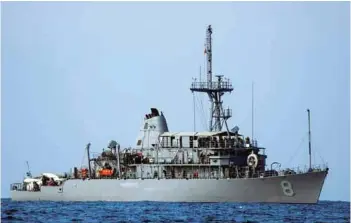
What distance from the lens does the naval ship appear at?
85.1m

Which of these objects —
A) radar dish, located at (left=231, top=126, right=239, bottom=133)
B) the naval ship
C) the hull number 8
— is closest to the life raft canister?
the naval ship

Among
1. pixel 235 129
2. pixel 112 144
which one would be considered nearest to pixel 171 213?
pixel 235 129

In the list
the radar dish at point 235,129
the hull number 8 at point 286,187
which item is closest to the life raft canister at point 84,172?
the radar dish at point 235,129

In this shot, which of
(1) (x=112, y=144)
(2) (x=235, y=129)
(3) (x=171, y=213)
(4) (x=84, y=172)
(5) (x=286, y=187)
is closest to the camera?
(3) (x=171, y=213)

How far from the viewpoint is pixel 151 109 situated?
93062 millimetres

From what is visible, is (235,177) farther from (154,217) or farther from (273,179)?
(154,217)

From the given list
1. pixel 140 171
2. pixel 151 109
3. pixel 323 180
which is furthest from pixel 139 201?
pixel 323 180

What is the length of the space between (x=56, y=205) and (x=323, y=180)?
68.8 feet

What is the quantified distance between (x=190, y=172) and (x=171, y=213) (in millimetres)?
15067

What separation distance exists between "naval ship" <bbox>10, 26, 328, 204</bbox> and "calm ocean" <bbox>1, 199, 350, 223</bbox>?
209cm

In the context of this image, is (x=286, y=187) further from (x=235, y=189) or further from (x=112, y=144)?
(x=112, y=144)

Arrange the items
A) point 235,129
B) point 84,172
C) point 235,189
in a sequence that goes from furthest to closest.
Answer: point 84,172 < point 235,129 < point 235,189

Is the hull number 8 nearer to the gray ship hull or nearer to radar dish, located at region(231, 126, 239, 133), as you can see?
the gray ship hull

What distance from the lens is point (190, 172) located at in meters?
88.4
